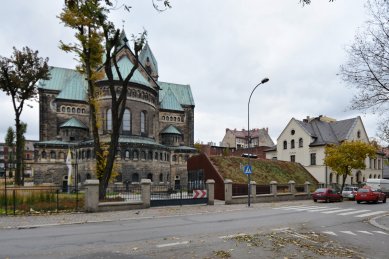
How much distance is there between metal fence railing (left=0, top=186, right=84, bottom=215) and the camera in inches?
729

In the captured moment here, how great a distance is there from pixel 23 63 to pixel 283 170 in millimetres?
31973

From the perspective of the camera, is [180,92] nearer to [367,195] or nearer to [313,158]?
[313,158]

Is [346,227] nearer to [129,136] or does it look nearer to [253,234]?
[253,234]

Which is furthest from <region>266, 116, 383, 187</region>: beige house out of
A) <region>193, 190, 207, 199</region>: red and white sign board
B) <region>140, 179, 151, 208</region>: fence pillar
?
<region>140, 179, 151, 208</region>: fence pillar

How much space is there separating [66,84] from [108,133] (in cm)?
1781

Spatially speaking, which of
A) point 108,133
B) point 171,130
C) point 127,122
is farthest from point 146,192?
point 171,130

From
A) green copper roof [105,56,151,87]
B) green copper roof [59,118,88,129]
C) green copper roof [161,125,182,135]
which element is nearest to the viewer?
green copper roof [105,56,151,87]

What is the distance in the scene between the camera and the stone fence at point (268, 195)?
2647cm

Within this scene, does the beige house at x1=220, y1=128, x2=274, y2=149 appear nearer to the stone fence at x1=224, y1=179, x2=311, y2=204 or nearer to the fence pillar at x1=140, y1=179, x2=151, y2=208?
the stone fence at x1=224, y1=179, x2=311, y2=204

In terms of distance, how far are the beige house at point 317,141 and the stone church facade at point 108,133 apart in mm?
18985

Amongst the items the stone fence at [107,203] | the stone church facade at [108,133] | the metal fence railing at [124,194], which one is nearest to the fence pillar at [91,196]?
the stone fence at [107,203]

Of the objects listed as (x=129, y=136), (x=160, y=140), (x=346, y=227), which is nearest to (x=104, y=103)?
(x=129, y=136)

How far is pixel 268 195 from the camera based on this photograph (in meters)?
30.4

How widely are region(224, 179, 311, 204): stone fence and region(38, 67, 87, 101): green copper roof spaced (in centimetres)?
4168
